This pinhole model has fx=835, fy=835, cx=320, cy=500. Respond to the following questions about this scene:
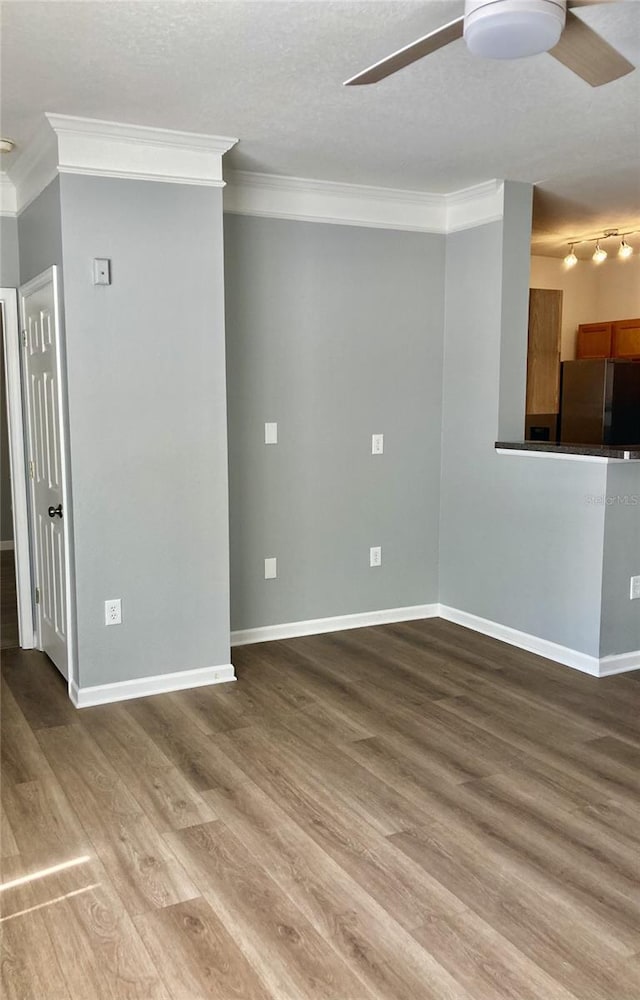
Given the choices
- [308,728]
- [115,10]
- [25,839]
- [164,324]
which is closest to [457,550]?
[308,728]

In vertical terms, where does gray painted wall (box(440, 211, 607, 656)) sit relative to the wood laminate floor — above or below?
above

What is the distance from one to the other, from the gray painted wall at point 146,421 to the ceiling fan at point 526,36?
5.67ft

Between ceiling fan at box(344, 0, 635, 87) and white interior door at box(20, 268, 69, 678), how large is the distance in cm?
210

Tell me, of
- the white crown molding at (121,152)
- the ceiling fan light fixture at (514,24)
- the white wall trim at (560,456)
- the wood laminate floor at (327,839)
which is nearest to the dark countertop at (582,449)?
the white wall trim at (560,456)

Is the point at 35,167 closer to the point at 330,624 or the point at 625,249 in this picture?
the point at 330,624

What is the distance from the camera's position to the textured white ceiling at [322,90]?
2.50 meters

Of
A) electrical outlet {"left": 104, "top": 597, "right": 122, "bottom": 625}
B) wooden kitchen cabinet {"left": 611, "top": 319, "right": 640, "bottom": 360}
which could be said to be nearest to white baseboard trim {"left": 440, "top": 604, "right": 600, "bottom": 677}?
electrical outlet {"left": 104, "top": 597, "right": 122, "bottom": 625}

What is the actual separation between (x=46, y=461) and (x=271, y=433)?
47.1 inches

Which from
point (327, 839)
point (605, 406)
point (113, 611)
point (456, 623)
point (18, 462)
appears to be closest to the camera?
point (327, 839)

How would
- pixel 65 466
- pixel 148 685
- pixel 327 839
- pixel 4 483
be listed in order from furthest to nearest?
pixel 4 483
pixel 148 685
pixel 65 466
pixel 327 839

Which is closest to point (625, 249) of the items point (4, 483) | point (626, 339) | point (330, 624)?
point (626, 339)

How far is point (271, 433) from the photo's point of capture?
15.1 feet

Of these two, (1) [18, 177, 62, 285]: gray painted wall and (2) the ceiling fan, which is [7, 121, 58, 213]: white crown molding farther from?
(2) the ceiling fan

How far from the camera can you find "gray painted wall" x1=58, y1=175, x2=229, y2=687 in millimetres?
3639
